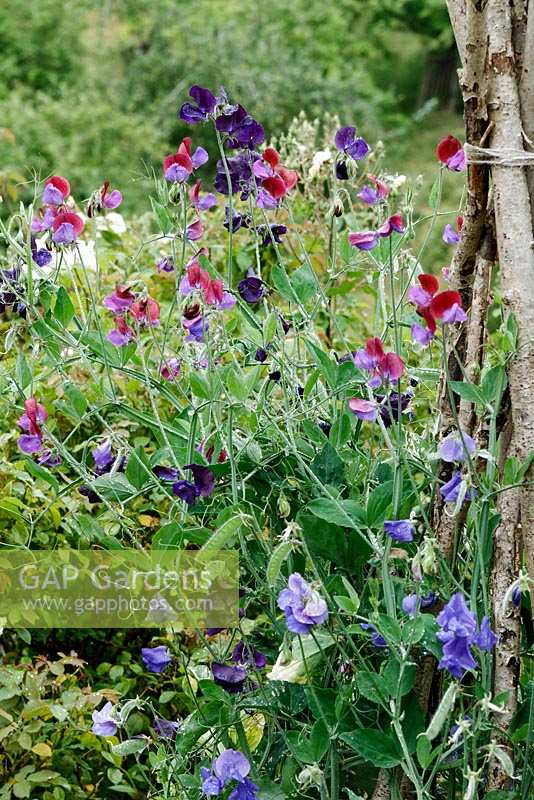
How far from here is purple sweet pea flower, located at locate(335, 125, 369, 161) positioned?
151 centimetres

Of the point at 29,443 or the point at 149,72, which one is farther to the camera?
the point at 149,72

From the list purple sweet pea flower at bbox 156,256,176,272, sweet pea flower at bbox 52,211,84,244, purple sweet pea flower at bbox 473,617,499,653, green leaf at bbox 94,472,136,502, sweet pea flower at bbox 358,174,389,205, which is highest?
sweet pea flower at bbox 358,174,389,205

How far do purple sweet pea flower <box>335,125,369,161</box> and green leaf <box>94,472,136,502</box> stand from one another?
0.53 meters

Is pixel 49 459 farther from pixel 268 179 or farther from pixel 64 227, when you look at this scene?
pixel 268 179

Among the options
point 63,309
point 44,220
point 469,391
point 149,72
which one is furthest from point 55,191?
point 149,72

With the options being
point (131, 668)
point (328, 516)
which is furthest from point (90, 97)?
point (328, 516)

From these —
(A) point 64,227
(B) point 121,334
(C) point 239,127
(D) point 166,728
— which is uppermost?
(C) point 239,127

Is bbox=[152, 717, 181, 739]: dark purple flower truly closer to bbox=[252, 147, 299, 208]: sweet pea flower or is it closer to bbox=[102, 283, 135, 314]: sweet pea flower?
bbox=[102, 283, 135, 314]: sweet pea flower

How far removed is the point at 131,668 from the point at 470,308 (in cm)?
101

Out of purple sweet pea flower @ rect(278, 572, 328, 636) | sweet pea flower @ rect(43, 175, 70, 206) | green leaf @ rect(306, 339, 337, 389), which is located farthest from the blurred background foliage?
purple sweet pea flower @ rect(278, 572, 328, 636)

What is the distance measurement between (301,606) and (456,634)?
0.17m

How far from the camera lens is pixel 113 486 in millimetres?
1449

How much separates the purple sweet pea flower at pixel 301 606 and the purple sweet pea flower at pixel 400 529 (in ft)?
0.40

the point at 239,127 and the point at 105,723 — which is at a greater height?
the point at 239,127
